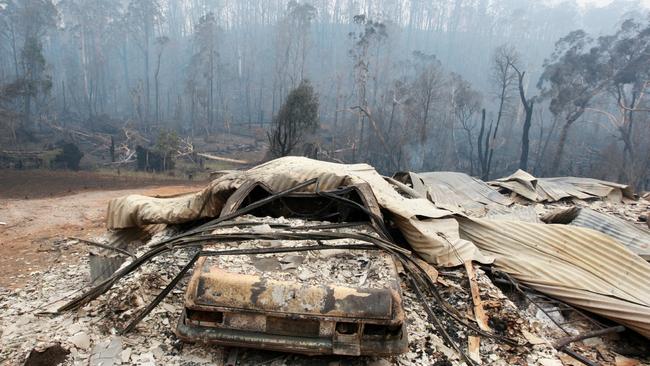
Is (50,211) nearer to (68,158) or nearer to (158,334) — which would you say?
(158,334)

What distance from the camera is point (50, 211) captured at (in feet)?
33.2

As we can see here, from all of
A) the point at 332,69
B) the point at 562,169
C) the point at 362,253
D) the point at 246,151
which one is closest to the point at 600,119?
the point at 562,169

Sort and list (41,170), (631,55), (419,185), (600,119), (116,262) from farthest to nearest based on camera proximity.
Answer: (600,119) < (631,55) < (41,170) < (419,185) < (116,262)

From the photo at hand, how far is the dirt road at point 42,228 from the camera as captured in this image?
652 centimetres

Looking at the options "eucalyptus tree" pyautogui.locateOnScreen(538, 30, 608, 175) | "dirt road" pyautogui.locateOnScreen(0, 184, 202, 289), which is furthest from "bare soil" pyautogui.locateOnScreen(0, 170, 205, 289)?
"eucalyptus tree" pyautogui.locateOnScreen(538, 30, 608, 175)

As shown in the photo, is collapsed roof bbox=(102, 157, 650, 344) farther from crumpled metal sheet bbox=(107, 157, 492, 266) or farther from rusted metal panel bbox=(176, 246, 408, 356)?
A: rusted metal panel bbox=(176, 246, 408, 356)

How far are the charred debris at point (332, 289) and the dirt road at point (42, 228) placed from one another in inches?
81.8

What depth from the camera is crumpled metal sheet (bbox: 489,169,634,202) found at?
8.14m

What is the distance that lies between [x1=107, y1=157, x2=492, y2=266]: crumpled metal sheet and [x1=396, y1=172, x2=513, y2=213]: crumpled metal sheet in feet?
10.2

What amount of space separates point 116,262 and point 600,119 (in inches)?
1925

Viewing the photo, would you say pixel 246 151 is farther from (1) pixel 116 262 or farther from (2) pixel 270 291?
(2) pixel 270 291

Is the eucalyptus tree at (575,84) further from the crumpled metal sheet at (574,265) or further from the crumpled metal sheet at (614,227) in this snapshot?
the crumpled metal sheet at (574,265)

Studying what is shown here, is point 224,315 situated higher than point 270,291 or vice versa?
point 270,291

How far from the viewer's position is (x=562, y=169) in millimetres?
26094
